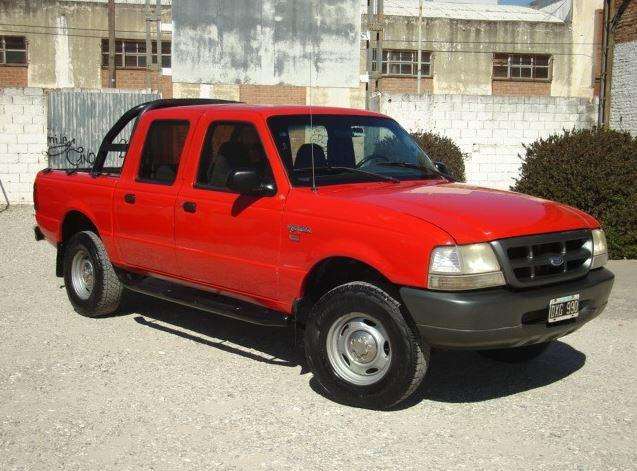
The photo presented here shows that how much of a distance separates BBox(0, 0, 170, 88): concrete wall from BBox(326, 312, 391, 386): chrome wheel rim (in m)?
34.1

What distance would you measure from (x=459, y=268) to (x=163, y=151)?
3.11 metres

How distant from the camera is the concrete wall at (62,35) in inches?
1480

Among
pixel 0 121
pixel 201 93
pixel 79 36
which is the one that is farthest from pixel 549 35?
pixel 0 121

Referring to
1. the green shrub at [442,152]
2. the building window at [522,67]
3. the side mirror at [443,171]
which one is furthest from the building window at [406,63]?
the side mirror at [443,171]

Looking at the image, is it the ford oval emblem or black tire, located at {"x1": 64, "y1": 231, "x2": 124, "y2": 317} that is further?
black tire, located at {"x1": 64, "y1": 231, "x2": 124, "y2": 317}

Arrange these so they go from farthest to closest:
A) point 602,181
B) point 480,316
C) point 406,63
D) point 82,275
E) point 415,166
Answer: point 406,63
point 602,181
point 82,275
point 415,166
point 480,316

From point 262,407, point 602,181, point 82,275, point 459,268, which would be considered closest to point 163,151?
point 82,275

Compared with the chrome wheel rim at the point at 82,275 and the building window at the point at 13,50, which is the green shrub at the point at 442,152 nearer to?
the chrome wheel rim at the point at 82,275

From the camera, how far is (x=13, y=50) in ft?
126

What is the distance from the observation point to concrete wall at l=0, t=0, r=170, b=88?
1480 inches

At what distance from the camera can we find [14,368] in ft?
20.2

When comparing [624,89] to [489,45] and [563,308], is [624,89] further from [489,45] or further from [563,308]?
[489,45]

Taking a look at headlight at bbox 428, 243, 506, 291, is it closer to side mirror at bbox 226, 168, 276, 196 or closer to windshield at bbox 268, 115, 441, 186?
→ windshield at bbox 268, 115, 441, 186

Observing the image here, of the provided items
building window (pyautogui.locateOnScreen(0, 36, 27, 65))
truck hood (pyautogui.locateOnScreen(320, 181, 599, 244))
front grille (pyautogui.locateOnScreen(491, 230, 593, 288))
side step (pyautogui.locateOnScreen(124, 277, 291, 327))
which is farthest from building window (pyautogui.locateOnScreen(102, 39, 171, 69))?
front grille (pyautogui.locateOnScreen(491, 230, 593, 288))
